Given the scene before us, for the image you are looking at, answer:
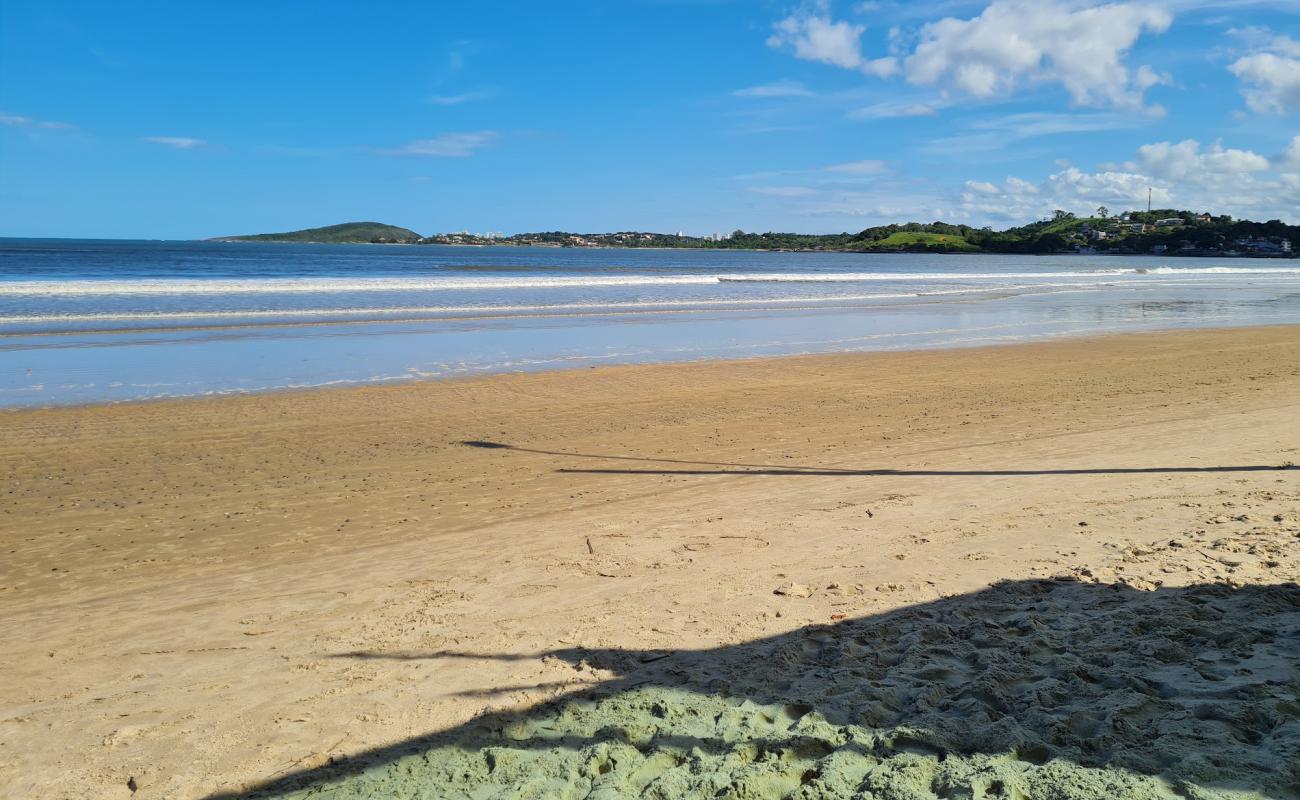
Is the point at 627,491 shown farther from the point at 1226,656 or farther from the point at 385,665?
the point at 1226,656

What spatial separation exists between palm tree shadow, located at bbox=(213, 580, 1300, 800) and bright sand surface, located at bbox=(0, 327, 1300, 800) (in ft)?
0.06

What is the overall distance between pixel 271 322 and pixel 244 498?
18.6m

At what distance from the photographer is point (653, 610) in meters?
5.25

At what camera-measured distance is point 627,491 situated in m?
8.20

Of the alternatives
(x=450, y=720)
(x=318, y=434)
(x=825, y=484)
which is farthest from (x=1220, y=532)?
(x=318, y=434)

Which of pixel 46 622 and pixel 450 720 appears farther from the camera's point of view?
pixel 46 622

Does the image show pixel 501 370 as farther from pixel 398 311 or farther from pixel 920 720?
pixel 398 311

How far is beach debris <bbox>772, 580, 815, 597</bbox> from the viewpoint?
5450mm

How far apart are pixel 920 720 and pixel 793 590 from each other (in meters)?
1.85

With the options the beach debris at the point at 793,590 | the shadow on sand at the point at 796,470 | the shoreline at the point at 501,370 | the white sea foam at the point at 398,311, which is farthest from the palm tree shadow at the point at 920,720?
the white sea foam at the point at 398,311

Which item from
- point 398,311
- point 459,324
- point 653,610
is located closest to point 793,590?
point 653,610

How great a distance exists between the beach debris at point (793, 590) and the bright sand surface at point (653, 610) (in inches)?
1.8

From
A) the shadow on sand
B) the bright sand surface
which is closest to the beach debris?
the bright sand surface

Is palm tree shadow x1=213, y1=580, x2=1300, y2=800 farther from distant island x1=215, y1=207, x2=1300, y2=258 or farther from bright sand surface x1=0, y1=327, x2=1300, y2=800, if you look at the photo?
distant island x1=215, y1=207, x2=1300, y2=258
